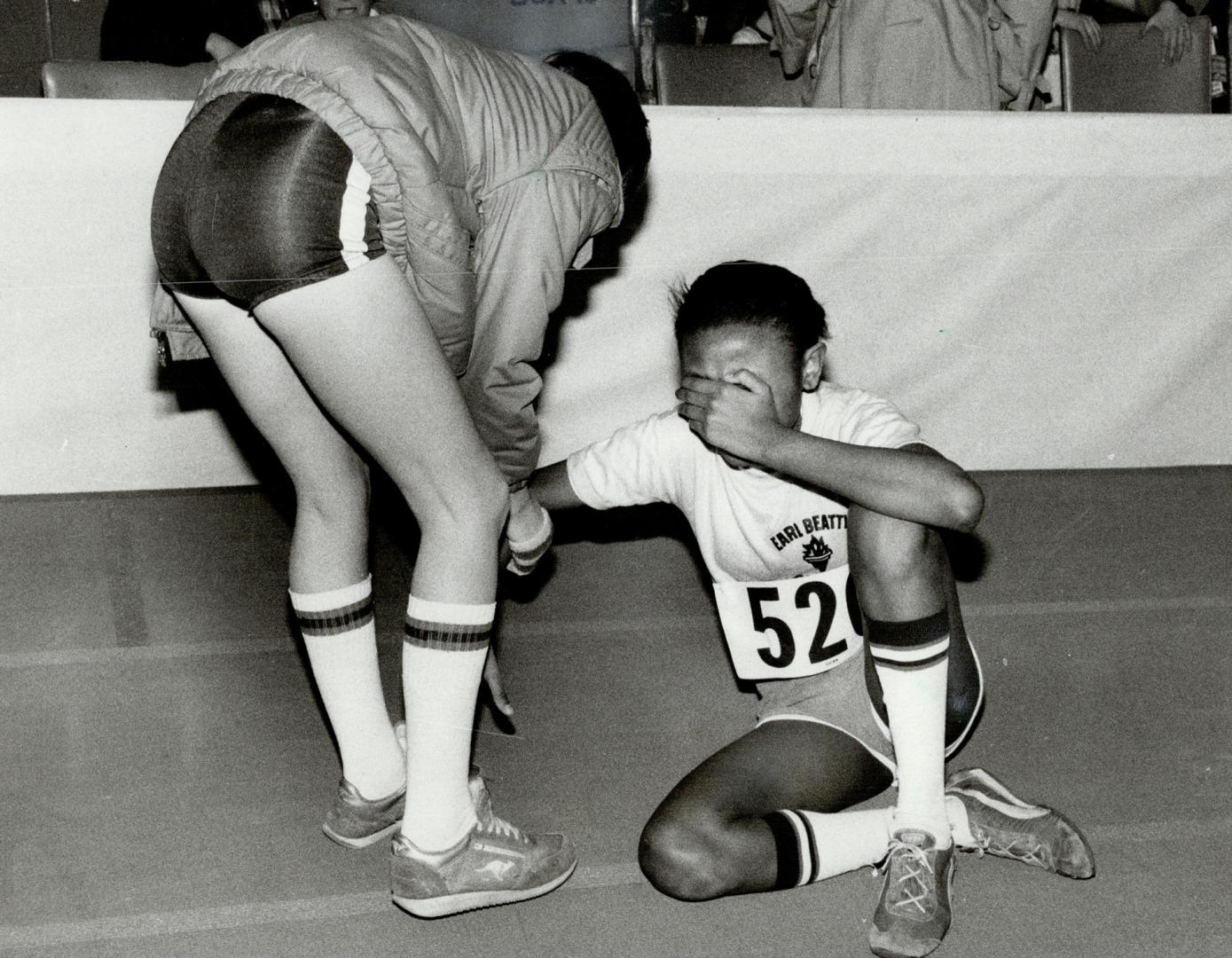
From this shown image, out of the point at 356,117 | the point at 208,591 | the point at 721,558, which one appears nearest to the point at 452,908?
the point at 721,558

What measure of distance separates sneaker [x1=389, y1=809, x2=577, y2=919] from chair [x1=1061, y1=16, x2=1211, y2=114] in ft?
9.14

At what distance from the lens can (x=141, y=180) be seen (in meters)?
2.31

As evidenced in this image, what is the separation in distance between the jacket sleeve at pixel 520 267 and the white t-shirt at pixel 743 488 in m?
0.30

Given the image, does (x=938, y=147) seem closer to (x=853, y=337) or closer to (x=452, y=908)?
(x=853, y=337)

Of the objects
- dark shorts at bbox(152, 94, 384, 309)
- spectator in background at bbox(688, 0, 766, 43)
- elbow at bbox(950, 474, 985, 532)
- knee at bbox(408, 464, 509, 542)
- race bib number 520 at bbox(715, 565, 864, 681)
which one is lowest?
race bib number 520 at bbox(715, 565, 864, 681)

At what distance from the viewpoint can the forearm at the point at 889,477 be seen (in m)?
1.48

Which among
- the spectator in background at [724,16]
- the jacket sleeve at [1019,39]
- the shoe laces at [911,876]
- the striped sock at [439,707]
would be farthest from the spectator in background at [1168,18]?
the striped sock at [439,707]

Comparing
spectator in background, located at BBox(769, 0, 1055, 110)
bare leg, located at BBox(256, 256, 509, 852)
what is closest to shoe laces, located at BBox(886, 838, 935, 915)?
bare leg, located at BBox(256, 256, 509, 852)

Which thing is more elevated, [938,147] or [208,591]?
[938,147]

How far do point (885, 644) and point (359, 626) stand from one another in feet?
2.17

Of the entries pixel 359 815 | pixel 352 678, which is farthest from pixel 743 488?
pixel 359 815

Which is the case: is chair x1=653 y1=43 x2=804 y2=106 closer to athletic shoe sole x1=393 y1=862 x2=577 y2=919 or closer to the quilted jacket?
the quilted jacket

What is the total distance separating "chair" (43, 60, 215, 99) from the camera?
2.55 metres

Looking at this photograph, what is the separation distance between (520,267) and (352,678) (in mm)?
583
